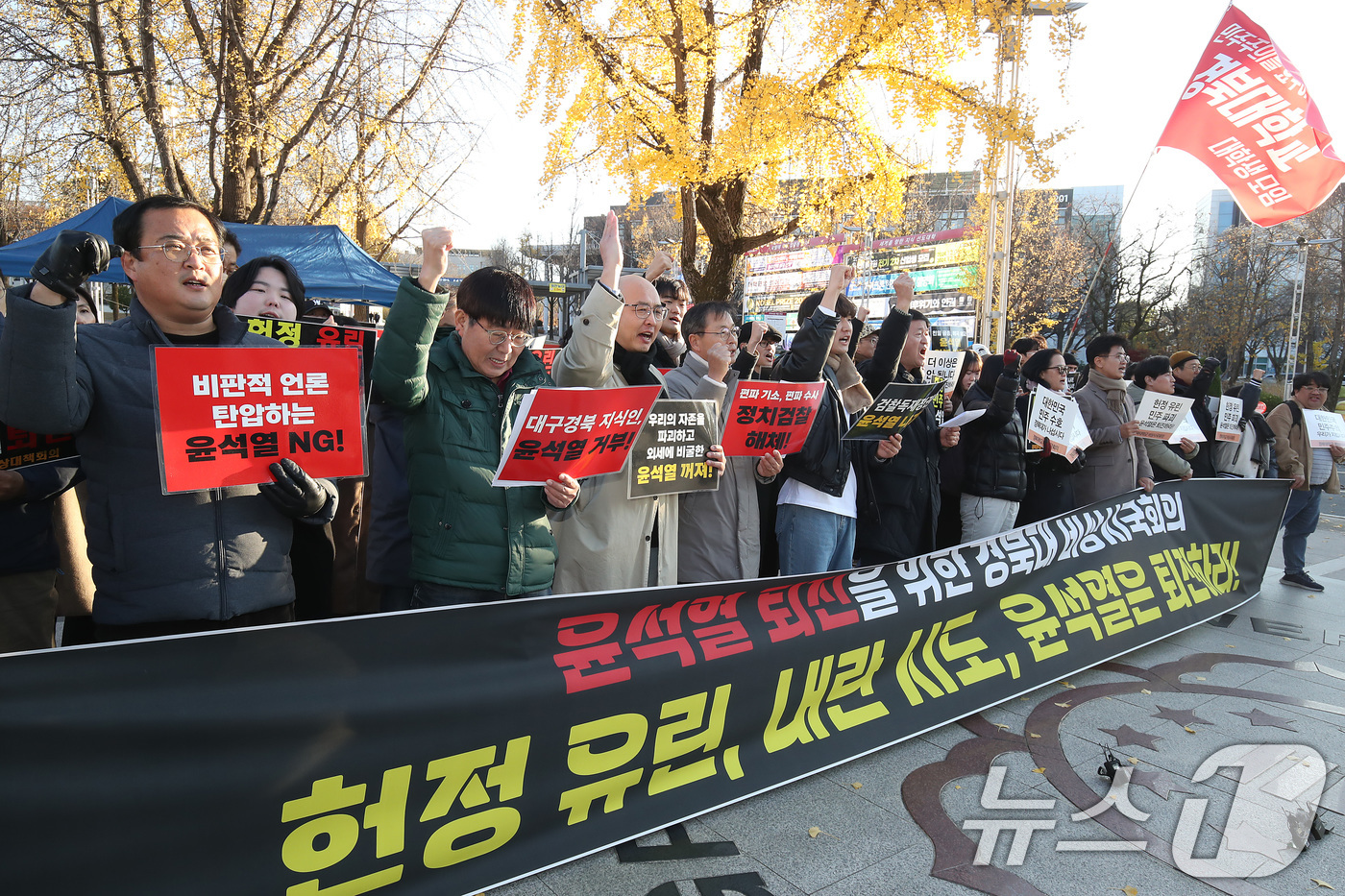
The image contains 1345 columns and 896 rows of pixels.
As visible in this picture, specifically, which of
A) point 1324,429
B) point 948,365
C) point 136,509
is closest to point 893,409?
point 136,509

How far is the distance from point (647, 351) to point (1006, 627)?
232 centimetres

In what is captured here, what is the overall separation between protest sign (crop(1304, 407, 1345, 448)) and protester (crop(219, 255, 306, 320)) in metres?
8.07

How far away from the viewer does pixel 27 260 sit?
8.66 m

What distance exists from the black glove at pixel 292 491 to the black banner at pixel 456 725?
0.32 meters

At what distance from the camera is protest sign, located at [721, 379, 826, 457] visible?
3482 mm

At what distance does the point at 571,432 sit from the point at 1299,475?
7.18 meters

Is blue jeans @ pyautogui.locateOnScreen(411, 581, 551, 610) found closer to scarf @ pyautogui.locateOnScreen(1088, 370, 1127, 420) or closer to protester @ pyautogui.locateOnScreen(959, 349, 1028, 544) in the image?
protester @ pyautogui.locateOnScreen(959, 349, 1028, 544)

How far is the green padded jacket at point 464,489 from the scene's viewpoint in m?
2.61

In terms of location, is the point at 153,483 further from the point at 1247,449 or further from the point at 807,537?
the point at 1247,449

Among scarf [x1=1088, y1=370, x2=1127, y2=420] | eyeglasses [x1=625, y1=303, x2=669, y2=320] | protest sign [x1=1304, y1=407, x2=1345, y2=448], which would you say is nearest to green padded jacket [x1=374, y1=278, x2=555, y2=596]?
eyeglasses [x1=625, y1=303, x2=669, y2=320]

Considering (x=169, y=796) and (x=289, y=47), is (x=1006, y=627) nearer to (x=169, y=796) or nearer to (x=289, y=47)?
(x=169, y=796)

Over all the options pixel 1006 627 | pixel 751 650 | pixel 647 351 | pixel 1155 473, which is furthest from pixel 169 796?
pixel 1155 473

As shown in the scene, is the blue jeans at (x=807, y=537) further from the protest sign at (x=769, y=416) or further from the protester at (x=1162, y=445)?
the protester at (x=1162, y=445)

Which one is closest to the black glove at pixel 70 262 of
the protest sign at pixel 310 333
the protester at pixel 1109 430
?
the protest sign at pixel 310 333
